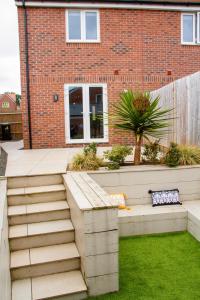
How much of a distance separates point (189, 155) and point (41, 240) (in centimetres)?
352

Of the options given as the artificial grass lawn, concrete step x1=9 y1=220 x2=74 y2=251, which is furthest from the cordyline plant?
concrete step x1=9 y1=220 x2=74 y2=251

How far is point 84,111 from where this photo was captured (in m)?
10.4

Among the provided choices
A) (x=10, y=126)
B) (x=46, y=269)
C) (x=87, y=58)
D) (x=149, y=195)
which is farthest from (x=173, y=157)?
(x=10, y=126)

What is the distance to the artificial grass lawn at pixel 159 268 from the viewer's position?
353 cm

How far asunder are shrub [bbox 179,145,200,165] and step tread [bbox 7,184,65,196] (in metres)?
2.58

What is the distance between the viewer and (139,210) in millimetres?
5418

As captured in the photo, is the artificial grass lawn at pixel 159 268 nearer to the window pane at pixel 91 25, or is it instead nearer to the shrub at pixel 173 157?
the shrub at pixel 173 157

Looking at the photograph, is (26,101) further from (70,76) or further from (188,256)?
(188,256)

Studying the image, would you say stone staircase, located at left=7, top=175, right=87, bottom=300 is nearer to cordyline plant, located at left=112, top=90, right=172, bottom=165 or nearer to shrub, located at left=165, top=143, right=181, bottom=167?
cordyline plant, located at left=112, top=90, right=172, bottom=165

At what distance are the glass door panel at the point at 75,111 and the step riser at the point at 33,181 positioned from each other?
5179 millimetres

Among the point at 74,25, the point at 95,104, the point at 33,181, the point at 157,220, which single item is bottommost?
the point at 157,220

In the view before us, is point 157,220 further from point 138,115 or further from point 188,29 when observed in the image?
point 188,29

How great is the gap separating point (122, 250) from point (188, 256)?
956 millimetres

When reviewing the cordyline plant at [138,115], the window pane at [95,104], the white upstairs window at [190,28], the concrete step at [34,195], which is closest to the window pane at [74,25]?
the window pane at [95,104]
